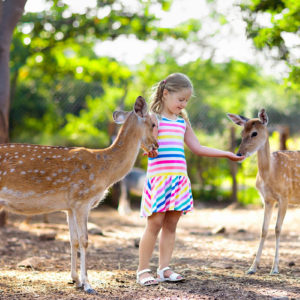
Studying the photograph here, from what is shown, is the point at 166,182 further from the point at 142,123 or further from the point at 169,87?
the point at 169,87

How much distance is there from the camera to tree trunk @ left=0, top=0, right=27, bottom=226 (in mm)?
6840

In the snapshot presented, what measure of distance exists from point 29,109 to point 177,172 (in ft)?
30.0

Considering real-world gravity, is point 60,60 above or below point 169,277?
above

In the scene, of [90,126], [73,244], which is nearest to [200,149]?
[73,244]

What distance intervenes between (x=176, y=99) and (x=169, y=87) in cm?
13

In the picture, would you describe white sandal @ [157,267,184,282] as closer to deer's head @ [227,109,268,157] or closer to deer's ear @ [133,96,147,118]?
deer's ear @ [133,96,147,118]

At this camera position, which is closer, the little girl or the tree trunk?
the little girl

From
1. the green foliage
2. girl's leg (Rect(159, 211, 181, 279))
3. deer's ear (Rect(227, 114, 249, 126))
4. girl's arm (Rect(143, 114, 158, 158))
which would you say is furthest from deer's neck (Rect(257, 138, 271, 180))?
the green foliage

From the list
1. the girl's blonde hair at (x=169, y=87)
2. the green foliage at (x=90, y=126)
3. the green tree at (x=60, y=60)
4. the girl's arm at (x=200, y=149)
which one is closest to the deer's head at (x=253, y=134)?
the girl's arm at (x=200, y=149)

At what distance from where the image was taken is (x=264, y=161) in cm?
533

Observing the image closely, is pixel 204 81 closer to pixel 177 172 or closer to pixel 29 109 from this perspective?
pixel 29 109

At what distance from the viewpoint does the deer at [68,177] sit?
13.1ft

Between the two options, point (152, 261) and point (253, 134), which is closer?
point (253, 134)

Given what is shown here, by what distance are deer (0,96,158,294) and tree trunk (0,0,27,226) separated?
10.3ft
